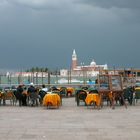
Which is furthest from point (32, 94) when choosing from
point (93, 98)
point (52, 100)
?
point (93, 98)

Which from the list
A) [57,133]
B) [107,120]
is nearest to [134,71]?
[107,120]

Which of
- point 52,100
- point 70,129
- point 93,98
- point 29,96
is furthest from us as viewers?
point 29,96

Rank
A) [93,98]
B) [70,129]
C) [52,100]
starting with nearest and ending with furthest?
[70,129] < [93,98] < [52,100]

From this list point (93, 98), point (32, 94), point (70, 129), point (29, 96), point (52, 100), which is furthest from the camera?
point (29, 96)

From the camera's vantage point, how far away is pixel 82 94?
2106cm

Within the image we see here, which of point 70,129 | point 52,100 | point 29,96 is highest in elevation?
point 29,96

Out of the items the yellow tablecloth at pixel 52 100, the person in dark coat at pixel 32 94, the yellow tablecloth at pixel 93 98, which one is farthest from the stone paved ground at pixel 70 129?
the person in dark coat at pixel 32 94

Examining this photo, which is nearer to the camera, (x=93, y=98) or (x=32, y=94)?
(x=93, y=98)

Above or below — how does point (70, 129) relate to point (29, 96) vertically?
below

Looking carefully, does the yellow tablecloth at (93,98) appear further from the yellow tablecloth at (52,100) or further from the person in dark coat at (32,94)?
the person in dark coat at (32,94)

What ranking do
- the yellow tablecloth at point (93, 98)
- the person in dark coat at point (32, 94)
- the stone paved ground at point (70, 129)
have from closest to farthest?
the stone paved ground at point (70, 129) < the yellow tablecloth at point (93, 98) < the person in dark coat at point (32, 94)

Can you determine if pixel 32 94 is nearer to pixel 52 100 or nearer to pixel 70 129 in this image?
pixel 52 100

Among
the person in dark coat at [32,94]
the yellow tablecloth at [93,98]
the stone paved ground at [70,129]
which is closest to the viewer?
the stone paved ground at [70,129]

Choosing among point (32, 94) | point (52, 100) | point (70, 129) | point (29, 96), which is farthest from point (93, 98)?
point (70, 129)
